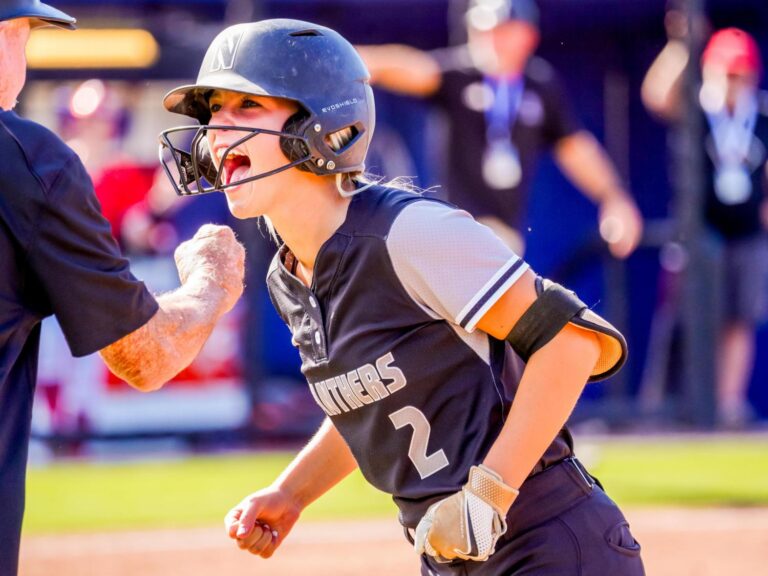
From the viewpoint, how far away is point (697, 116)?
368 inches

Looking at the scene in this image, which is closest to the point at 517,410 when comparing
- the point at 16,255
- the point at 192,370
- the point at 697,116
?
the point at 16,255

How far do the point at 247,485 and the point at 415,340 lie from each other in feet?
15.5

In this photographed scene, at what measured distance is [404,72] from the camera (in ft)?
25.8

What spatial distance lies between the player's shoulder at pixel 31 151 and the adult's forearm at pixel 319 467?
3.08 feet

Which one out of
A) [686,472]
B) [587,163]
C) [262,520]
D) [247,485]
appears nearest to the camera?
[262,520]

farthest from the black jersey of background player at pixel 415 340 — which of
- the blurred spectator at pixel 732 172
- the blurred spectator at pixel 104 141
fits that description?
the blurred spectator at pixel 732 172

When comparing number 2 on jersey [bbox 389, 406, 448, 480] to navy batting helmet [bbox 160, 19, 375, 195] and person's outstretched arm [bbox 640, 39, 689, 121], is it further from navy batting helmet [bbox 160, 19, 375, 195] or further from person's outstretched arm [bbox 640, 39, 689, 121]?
person's outstretched arm [bbox 640, 39, 689, 121]

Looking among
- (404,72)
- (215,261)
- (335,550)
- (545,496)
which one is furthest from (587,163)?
(545,496)

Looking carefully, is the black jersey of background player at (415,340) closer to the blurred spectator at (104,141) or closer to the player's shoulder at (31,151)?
the player's shoulder at (31,151)

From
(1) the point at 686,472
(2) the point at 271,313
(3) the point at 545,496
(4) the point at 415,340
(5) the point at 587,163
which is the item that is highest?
(4) the point at 415,340

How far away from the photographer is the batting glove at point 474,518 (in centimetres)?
251

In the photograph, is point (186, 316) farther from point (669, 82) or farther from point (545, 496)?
point (669, 82)

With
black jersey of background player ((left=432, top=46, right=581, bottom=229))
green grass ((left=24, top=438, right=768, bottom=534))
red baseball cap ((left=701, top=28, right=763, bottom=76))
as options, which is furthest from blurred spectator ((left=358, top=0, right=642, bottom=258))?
red baseball cap ((left=701, top=28, right=763, bottom=76))

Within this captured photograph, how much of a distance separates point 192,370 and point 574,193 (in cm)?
392
